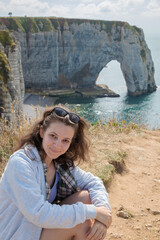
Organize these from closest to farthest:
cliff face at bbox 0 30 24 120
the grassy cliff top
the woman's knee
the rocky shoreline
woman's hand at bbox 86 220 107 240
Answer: woman's hand at bbox 86 220 107 240
the woman's knee
cliff face at bbox 0 30 24 120
the grassy cliff top
the rocky shoreline

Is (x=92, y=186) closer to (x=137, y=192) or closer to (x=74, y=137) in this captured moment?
(x=74, y=137)

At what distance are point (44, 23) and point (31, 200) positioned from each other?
57127 millimetres

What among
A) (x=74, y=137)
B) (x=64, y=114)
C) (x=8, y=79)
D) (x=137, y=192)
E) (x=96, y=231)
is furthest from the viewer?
(x=8, y=79)

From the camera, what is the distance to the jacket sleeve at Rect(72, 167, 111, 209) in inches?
109

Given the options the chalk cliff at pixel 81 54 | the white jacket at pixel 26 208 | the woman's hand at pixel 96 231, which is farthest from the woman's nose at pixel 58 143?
the chalk cliff at pixel 81 54

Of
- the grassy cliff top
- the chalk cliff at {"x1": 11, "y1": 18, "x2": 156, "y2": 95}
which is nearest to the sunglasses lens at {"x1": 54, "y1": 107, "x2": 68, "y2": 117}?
the grassy cliff top

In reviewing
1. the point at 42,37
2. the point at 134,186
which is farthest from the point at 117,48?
the point at 134,186

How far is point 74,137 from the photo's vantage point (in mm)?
2941

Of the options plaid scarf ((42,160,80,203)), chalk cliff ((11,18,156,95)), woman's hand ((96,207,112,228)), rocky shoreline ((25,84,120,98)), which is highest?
chalk cliff ((11,18,156,95))

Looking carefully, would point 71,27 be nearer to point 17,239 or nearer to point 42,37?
point 42,37

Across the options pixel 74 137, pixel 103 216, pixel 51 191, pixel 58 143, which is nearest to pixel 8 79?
pixel 74 137

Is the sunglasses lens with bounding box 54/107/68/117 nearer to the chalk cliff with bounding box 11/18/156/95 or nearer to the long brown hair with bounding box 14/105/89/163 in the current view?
the long brown hair with bounding box 14/105/89/163

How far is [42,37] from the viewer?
5397cm

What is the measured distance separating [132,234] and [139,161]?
9.26 feet
